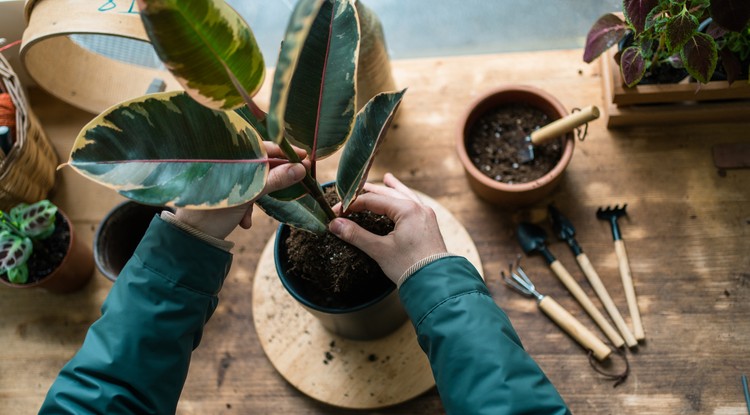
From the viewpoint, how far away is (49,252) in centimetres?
101

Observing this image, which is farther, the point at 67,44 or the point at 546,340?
the point at 67,44

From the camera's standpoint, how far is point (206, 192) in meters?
0.53

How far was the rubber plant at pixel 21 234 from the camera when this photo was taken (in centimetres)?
93

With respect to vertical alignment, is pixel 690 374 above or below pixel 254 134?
below

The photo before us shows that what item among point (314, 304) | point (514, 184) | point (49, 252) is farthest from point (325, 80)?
point (49, 252)

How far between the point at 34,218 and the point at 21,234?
0.11ft

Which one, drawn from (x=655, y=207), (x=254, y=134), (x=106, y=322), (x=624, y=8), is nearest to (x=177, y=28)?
(x=254, y=134)

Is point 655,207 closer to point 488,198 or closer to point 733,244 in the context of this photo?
point 733,244

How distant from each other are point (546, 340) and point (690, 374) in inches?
8.7

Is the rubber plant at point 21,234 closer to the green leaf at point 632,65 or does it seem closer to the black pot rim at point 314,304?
the black pot rim at point 314,304

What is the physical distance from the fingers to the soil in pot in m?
0.19

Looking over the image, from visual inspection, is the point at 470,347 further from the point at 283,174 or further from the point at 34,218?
the point at 34,218

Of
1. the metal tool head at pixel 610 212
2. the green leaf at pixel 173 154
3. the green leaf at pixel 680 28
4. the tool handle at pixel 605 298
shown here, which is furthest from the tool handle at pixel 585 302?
the green leaf at pixel 173 154

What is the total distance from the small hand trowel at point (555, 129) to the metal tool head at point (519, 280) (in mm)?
178
